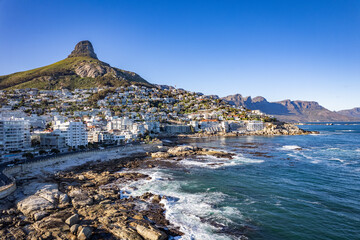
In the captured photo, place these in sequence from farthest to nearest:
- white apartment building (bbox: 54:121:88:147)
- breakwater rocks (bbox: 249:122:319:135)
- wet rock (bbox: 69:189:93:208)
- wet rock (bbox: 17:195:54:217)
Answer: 1. breakwater rocks (bbox: 249:122:319:135)
2. white apartment building (bbox: 54:121:88:147)
3. wet rock (bbox: 69:189:93:208)
4. wet rock (bbox: 17:195:54:217)

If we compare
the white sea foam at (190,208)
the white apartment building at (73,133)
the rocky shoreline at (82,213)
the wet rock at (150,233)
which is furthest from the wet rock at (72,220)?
the white apartment building at (73,133)

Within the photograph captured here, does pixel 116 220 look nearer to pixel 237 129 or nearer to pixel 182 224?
pixel 182 224

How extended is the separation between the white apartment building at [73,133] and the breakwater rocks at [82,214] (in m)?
29.8

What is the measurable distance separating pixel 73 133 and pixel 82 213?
44.8 m

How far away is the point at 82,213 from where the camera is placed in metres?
19.0

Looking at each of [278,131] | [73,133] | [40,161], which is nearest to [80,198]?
[40,161]

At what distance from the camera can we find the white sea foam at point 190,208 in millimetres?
16828

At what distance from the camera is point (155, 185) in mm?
28453

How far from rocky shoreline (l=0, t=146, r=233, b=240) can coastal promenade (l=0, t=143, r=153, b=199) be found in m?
1.31

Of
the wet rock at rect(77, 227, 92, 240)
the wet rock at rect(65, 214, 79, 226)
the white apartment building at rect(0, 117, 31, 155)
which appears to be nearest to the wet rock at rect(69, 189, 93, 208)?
the wet rock at rect(65, 214, 79, 226)

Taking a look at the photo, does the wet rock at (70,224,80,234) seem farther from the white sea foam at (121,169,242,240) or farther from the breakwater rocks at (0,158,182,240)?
the white sea foam at (121,169,242,240)

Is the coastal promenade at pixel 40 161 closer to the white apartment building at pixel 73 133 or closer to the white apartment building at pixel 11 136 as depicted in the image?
the white apartment building at pixel 73 133

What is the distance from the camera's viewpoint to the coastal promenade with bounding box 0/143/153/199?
81.4ft

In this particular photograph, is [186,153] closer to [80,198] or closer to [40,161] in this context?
[40,161]
